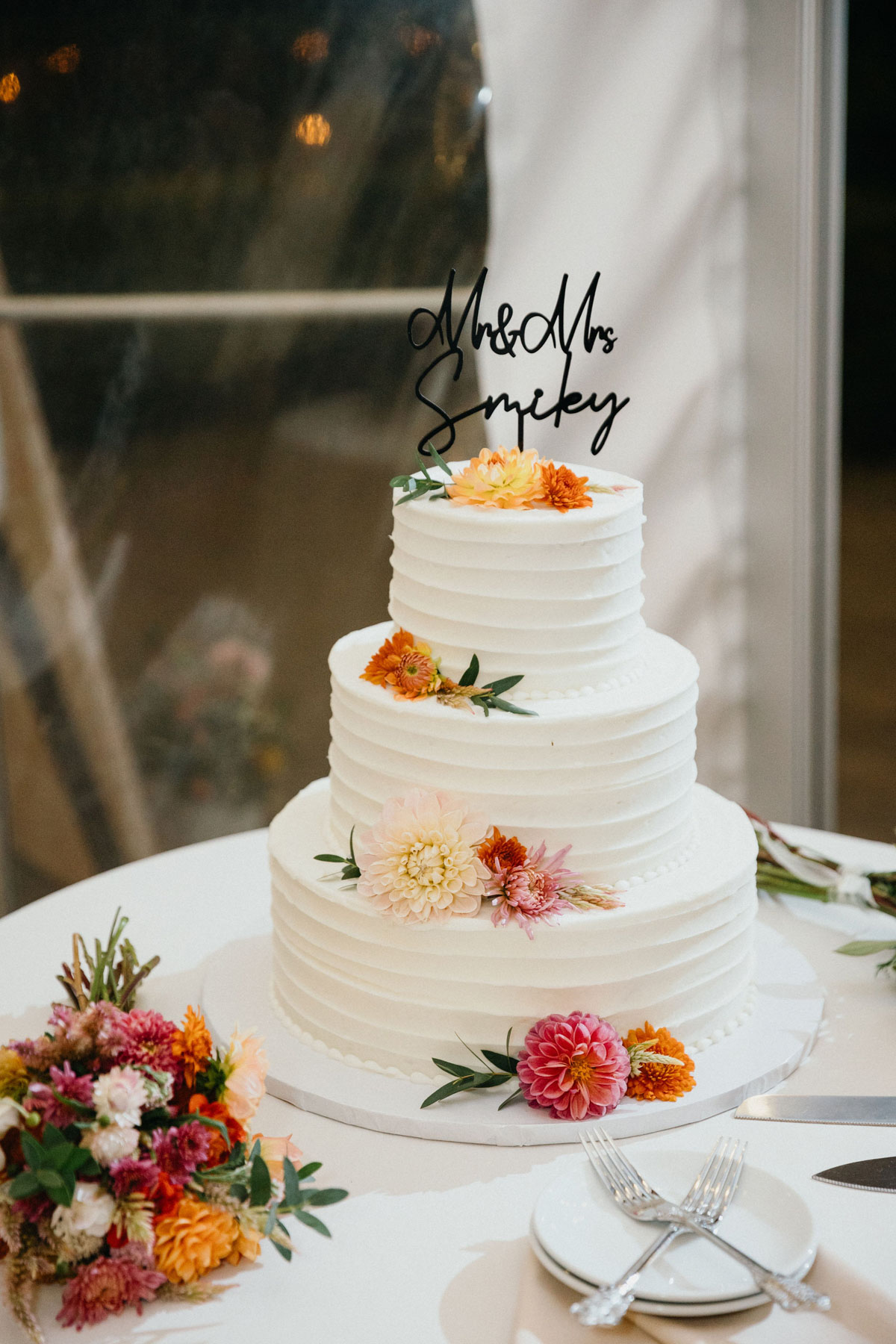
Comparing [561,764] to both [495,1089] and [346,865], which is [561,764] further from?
[495,1089]

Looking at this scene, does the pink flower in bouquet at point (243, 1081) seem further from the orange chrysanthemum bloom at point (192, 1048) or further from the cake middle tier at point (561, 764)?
the cake middle tier at point (561, 764)

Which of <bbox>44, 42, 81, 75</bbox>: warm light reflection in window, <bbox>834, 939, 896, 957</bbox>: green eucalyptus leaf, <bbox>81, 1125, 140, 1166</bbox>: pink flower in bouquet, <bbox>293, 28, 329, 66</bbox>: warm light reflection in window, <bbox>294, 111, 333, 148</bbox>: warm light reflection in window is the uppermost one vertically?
<bbox>293, 28, 329, 66</bbox>: warm light reflection in window

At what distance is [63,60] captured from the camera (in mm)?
3639

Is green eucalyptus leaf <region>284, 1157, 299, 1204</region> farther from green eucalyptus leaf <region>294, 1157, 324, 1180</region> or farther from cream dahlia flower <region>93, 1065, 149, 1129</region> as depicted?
cream dahlia flower <region>93, 1065, 149, 1129</region>

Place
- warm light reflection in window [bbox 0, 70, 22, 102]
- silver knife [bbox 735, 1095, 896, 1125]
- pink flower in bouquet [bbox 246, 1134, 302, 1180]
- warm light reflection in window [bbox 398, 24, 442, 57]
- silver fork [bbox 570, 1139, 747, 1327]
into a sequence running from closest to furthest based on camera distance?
1. silver fork [bbox 570, 1139, 747, 1327]
2. pink flower in bouquet [bbox 246, 1134, 302, 1180]
3. silver knife [bbox 735, 1095, 896, 1125]
4. warm light reflection in window [bbox 0, 70, 22, 102]
5. warm light reflection in window [bbox 398, 24, 442, 57]

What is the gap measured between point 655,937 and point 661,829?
20cm

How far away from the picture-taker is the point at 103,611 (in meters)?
4.02

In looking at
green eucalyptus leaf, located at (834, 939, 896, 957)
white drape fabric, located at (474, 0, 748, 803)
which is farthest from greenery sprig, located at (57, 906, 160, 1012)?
white drape fabric, located at (474, 0, 748, 803)

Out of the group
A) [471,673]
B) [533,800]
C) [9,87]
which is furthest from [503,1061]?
[9,87]

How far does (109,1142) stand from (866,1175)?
1002 mm

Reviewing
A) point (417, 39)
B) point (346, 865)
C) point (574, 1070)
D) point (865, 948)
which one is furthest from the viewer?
point (417, 39)

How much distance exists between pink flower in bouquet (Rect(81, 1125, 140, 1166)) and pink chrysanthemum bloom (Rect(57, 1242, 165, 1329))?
0.12m

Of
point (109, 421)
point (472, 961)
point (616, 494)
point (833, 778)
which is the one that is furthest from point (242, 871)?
point (833, 778)

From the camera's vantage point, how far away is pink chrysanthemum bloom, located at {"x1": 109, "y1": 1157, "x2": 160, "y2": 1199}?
1625 millimetres
